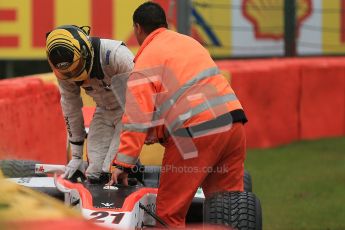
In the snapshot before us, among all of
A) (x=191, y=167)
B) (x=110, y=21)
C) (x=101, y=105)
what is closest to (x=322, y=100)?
(x=110, y=21)

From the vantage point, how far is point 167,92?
6.16 meters

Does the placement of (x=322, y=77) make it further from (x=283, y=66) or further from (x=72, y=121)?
(x=72, y=121)

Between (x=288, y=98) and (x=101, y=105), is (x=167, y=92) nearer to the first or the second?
(x=101, y=105)

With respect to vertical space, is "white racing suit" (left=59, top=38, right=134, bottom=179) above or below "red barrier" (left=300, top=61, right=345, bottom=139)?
above

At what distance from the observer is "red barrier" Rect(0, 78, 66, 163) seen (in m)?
9.14

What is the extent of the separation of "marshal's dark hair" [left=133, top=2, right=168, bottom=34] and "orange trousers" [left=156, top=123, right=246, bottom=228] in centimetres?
75

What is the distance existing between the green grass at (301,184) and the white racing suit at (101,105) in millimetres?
2033

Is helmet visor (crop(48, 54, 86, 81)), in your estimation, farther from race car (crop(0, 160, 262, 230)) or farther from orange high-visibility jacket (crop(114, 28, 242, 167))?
race car (crop(0, 160, 262, 230))

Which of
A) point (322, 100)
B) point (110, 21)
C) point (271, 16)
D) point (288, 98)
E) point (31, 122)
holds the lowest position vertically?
point (322, 100)

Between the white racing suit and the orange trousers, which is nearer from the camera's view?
the orange trousers

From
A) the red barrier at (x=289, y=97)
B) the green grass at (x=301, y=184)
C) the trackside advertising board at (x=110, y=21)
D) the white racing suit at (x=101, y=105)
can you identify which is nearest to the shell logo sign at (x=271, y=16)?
the trackside advertising board at (x=110, y=21)

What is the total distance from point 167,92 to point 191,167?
1.65 feet

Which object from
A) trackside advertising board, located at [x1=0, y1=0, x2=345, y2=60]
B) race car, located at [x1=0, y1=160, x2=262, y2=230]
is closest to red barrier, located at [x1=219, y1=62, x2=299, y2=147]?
trackside advertising board, located at [x1=0, y1=0, x2=345, y2=60]

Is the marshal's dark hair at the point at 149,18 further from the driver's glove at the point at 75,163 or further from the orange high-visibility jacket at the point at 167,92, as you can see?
the driver's glove at the point at 75,163
